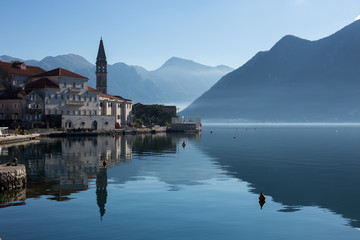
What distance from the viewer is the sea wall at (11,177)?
34.2m

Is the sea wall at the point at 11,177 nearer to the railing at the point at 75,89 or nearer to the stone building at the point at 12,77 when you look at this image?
the railing at the point at 75,89

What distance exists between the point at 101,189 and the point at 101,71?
16032 cm

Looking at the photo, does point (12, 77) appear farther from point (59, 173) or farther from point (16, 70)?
point (59, 173)

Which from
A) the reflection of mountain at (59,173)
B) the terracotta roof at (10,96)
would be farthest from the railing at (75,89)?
the reflection of mountain at (59,173)

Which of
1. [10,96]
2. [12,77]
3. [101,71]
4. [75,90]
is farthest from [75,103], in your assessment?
[101,71]

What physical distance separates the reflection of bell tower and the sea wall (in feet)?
23.0

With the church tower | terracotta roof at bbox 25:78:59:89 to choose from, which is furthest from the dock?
the church tower

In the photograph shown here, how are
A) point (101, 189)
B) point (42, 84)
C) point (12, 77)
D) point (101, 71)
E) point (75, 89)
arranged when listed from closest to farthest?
point (101, 189) → point (42, 84) → point (12, 77) → point (75, 89) → point (101, 71)

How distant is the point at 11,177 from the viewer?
3478 cm

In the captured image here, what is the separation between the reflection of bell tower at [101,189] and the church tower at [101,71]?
14488cm

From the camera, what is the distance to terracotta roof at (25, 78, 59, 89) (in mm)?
127250

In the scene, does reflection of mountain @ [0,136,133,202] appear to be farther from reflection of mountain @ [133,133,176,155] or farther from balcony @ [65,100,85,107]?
balcony @ [65,100,85,107]

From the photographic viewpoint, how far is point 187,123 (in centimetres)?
19438

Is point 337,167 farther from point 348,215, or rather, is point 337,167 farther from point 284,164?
point 348,215
